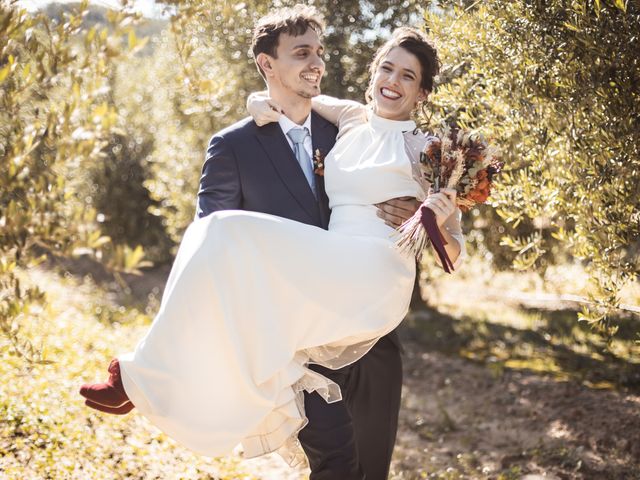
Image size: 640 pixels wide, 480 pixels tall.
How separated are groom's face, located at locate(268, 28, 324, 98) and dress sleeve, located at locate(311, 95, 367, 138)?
0.17 m

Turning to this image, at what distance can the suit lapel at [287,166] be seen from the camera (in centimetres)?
348

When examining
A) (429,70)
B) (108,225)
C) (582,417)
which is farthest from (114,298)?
(429,70)

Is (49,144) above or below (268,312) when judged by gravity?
above

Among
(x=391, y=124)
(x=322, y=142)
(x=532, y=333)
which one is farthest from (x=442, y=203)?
(x=532, y=333)

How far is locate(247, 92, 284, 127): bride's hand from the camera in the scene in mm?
3547

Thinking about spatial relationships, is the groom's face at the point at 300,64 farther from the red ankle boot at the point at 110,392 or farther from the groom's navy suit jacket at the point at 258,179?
the red ankle boot at the point at 110,392

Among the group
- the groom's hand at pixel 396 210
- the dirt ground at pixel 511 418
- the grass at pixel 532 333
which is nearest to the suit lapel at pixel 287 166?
the groom's hand at pixel 396 210

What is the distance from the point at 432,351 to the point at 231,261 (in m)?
6.29

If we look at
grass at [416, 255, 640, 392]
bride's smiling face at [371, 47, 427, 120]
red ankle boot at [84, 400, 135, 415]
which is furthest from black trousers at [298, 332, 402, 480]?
grass at [416, 255, 640, 392]

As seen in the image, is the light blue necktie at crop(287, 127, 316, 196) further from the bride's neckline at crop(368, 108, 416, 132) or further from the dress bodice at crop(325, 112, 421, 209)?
the bride's neckline at crop(368, 108, 416, 132)

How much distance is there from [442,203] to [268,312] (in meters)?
0.93

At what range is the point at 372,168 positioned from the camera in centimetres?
335

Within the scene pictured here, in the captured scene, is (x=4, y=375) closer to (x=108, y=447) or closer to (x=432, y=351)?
(x=108, y=447)

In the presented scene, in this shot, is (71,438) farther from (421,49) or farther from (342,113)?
(421,49)
